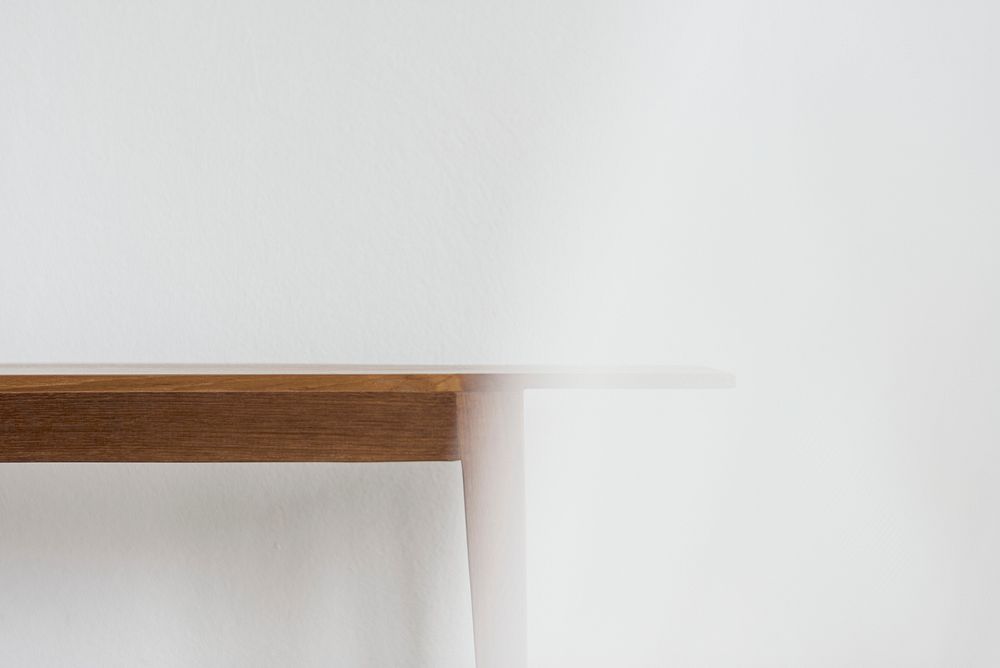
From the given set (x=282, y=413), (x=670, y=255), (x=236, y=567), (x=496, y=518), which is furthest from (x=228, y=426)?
(x=670, y=255)

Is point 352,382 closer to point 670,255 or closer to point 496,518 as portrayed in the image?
point 496,518

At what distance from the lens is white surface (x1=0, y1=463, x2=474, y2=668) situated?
0.88m

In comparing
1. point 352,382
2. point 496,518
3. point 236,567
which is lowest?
point 236,567

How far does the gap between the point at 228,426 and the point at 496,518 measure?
0.20 m

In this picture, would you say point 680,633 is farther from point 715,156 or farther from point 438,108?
point 438,108

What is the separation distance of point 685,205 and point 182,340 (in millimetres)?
588

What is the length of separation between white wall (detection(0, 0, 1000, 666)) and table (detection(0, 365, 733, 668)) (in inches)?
13.6

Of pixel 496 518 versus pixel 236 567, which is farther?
pixel 236 567

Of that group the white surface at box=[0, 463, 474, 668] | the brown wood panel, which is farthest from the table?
the white surface at box=[0, 463, 474, 668]

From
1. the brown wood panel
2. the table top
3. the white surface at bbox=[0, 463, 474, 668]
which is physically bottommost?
the white surface at bbox=[0, 463, 474, 668]

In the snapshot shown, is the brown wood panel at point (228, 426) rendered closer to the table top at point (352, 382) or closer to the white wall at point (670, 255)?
the table top at point (352, 382)

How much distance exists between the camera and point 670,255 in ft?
2.89

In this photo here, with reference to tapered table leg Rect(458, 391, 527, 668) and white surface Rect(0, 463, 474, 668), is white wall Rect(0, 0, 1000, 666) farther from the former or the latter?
tapered table leg Rect(458, 391, 527, 668)

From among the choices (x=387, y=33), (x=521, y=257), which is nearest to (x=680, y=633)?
(x=521, y=257)
